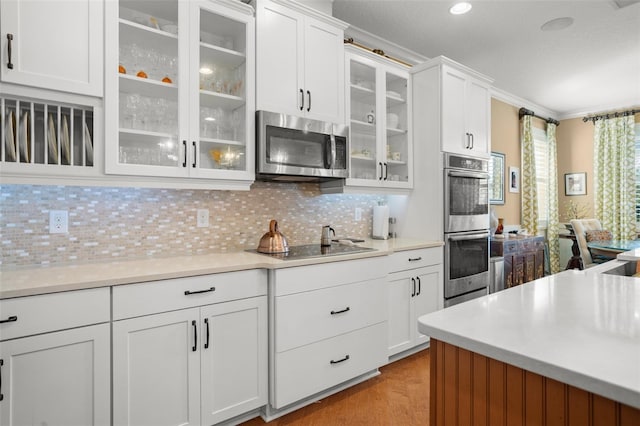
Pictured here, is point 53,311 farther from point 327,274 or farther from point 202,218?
point 327,274

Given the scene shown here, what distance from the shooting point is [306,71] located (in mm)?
2492

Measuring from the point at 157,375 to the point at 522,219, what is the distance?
5370 millimetres

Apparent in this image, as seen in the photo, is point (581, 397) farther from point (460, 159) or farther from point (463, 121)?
point (463, 121)

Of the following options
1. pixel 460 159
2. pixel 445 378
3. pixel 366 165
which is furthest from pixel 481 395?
pixel 460 159

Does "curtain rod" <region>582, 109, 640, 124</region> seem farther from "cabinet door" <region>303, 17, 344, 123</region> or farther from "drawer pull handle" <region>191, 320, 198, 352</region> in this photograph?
"drawer pull handle" <region>191, 320, 198, 352</region>

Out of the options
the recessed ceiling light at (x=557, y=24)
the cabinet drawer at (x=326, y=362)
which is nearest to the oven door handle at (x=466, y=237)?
the cabinet drawer at (x=326, y=362)

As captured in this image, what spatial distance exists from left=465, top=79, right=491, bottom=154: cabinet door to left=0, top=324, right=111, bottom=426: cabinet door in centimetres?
334

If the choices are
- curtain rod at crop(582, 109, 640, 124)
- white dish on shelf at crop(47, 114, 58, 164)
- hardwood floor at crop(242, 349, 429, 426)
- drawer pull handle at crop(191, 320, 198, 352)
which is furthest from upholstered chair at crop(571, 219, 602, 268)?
white dish on shelf at crop(47, 114, 58, 164)

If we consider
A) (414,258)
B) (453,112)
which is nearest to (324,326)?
(414,258)

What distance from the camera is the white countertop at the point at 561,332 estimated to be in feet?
2.22

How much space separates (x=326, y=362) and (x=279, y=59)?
2000mm

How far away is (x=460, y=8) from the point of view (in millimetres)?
2895

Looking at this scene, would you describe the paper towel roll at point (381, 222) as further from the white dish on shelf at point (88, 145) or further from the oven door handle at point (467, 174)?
the white dish on shelf at point (88, 145)

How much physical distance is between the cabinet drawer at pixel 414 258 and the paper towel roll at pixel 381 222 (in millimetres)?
451
